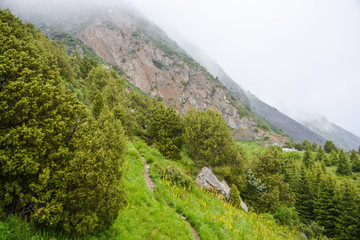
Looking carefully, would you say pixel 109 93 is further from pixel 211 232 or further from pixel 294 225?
pixel 294 225

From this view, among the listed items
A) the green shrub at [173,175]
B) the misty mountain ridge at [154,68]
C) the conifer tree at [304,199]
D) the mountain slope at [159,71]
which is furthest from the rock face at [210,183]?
the misty mountain ridge at [154,68]

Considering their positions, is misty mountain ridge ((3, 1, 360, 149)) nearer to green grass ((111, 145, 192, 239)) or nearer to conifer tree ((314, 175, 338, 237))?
conifer tree ((314, 175, 338, 237))

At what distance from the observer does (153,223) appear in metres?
7.16

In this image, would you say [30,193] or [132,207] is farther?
[132,207]

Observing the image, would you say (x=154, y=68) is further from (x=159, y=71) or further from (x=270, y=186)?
(x=270, y=186)

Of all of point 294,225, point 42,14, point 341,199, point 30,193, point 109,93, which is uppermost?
point 341,199

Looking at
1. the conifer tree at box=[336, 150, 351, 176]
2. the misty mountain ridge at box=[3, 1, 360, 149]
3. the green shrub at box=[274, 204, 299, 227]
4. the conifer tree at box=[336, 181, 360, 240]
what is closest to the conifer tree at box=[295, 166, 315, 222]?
the conifer tree at box=[336, 181, 360, 240]

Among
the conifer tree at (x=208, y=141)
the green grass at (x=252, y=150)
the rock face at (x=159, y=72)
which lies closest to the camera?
the conifer tree at (x=208, y=141)

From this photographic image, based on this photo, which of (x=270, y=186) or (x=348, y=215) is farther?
(x=348, y=215)

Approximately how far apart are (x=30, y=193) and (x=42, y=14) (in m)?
178

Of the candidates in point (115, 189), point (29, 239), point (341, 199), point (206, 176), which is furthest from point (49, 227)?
point (341, 199)

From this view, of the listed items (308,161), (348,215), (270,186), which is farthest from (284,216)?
(308,161)

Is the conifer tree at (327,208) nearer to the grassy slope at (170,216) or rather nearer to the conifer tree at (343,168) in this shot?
the grassy slope at (170,216)

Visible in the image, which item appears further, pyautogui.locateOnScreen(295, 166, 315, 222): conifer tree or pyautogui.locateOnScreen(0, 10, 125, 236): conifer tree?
pyautogui.locateOnScreen(295, 166, 315, 222): conifer tree
